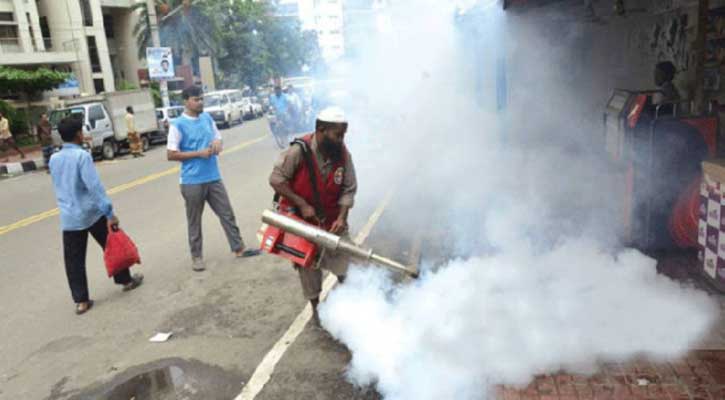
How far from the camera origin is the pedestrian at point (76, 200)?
4.60 metres

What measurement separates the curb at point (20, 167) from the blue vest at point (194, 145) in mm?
13020

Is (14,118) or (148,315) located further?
(14,118)

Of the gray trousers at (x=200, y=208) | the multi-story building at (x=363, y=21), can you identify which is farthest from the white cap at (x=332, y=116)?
the multi-story building at (x=363, y=21)

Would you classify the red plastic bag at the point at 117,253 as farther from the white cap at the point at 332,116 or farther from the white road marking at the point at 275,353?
the white cap at the point at 332,116

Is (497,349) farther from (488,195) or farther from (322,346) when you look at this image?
(488,195)

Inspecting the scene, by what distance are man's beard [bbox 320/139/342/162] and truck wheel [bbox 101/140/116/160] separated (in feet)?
48.1

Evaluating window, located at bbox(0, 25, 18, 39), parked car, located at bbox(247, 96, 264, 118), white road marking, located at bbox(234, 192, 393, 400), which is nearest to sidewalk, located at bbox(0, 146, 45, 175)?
window, located at bbox(0, 25, 18, 39)

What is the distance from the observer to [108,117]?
55.3 feet

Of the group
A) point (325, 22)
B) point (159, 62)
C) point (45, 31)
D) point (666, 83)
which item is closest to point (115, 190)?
point (666, 83)

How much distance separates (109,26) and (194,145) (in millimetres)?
38162

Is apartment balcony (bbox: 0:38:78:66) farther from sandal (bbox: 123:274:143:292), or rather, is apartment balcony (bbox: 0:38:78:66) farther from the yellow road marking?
sandal (bbox: 123:274:143:292)

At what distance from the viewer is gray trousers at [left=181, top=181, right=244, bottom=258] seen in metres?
5.30

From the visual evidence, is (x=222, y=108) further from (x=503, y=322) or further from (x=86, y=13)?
(x=503, y=322)

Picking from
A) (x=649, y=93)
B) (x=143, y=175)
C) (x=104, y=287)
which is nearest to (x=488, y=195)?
(x=649, y=93)
